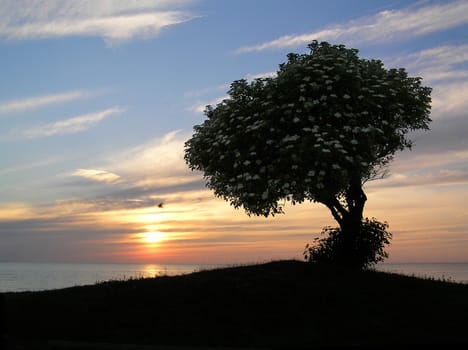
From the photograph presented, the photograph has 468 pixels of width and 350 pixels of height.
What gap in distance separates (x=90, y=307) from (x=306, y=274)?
33.5 ft

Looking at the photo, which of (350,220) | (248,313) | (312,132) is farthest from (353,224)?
(248,313)

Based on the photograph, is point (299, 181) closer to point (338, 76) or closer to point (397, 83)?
point (338, 76)

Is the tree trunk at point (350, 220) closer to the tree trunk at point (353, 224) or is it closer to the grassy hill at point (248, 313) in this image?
the tree trunk at point (353, 224)

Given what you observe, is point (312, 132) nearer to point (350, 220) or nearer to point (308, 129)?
point (308, 129)

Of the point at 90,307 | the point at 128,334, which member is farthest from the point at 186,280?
the point at 128,334

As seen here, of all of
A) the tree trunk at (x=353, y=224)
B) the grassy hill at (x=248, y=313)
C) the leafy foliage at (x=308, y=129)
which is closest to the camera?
the grassy hill at (x=248, y=313)

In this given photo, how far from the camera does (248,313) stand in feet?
68.7

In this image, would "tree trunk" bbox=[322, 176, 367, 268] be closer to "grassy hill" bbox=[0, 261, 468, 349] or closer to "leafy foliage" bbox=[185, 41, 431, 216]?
"leafy foliage" bbox=[185, 41, 431, 216]

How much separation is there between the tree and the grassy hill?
460 centimetres

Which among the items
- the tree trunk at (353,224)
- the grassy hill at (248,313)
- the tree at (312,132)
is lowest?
the grassy hill at (248,313)

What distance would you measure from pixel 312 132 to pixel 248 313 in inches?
A: 379

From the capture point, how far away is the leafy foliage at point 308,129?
86.3ft

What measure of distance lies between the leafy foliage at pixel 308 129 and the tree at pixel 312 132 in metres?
0.05

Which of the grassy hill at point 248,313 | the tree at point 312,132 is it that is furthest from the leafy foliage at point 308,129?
the grassy hill at point 248,313
